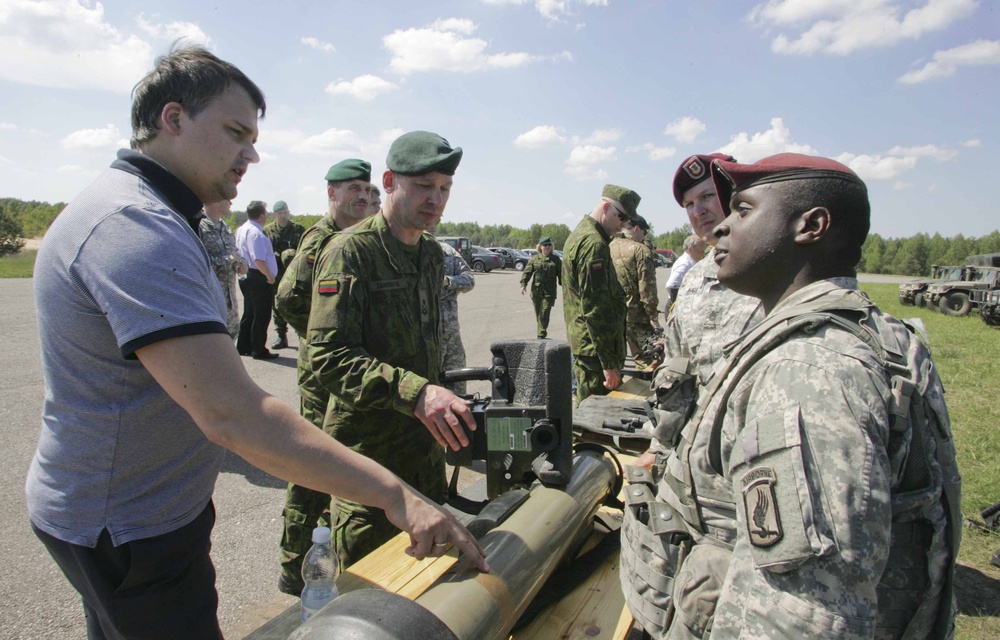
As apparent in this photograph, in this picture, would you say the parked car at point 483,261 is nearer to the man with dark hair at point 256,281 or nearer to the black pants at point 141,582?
the man with dark hair at point 256,281

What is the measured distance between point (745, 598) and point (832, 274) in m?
0.70

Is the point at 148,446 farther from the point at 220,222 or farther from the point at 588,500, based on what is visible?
the point at 220,222

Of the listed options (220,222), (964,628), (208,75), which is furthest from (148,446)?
(220,222)

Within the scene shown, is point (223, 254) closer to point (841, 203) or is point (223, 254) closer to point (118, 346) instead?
point (118, 346)

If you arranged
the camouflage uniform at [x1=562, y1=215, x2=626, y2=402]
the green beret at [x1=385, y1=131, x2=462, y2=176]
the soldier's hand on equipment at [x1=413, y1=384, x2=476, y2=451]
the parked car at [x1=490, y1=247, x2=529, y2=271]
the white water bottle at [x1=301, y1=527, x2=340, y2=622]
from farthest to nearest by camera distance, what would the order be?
the parked car at [x1=490, y1=247, x2=529, y2=271], the camouflage uniform at [x1=562, y1=215, x2=626, y2=402], the green beret at [x1=385, y1=131, x2=462, y2=176], the soldier's hand on equipment at [x1=413, y1=384, x2=476, y2=451], the white water bottle at [x1=301, y1=527, x2=340, y2=622]

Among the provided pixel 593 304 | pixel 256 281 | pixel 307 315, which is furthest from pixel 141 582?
pixel 256 281

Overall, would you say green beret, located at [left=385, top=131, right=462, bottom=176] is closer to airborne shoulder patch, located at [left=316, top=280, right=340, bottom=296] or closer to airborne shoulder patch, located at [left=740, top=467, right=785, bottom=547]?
airborne shoulder patch, located at [left=316, top=280, right=340, bottom=296]

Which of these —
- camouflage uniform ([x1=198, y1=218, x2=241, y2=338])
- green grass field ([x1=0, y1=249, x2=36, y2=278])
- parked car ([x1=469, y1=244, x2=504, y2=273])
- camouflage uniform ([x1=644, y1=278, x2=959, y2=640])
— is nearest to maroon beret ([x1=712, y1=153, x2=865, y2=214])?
camouflage uniform ([x1=644, y1=278, x2=959, y2=640])

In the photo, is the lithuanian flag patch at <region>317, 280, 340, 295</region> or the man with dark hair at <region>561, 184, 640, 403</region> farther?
the man with dark hair at <region>561, 184, 640, 403</region>

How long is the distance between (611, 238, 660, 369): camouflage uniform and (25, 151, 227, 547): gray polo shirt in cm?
620

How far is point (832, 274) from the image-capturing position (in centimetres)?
128

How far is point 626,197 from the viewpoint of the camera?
517cm

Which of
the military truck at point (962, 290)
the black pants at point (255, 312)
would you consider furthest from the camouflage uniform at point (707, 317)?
the military truck at point (962, 290)

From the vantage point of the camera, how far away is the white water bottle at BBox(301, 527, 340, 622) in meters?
1.72
